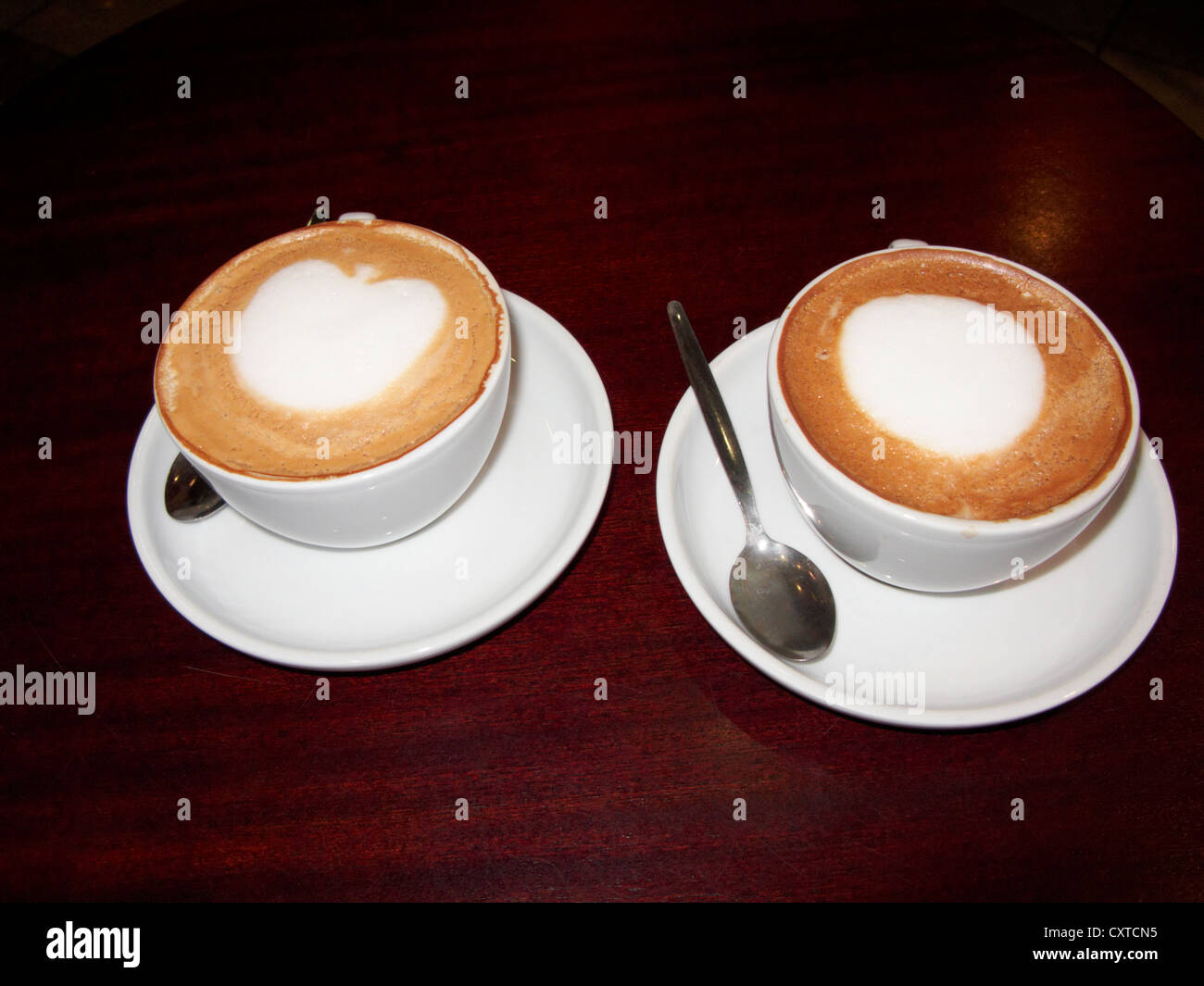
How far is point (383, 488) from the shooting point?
771 millimetres

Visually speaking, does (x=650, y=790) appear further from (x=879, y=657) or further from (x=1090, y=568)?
(x=1090, y=568)

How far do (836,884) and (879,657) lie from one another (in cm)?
21

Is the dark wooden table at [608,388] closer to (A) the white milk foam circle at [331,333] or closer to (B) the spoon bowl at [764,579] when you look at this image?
(B) the spoon bowl at [764,579]

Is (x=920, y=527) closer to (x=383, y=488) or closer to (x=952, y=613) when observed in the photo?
(x=952, y=613)

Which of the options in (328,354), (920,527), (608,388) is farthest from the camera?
(608,388)

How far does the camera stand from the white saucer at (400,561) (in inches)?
31.9

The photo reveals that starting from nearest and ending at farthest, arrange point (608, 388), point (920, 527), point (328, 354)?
point (920, 527), point (328, 354), point (608, 388)

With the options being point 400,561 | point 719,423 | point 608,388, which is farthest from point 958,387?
point 400,561

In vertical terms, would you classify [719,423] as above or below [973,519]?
above

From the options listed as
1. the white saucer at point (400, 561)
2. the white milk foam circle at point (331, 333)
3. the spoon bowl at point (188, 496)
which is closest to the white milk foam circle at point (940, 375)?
the white saucer at point (400, 561)

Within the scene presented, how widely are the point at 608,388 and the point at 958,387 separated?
43 centimetres

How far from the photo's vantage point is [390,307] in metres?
0.87

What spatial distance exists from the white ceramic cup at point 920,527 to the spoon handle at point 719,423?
0.21 feet

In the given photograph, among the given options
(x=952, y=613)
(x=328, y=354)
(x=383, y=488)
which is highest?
(x=328, y=354)
